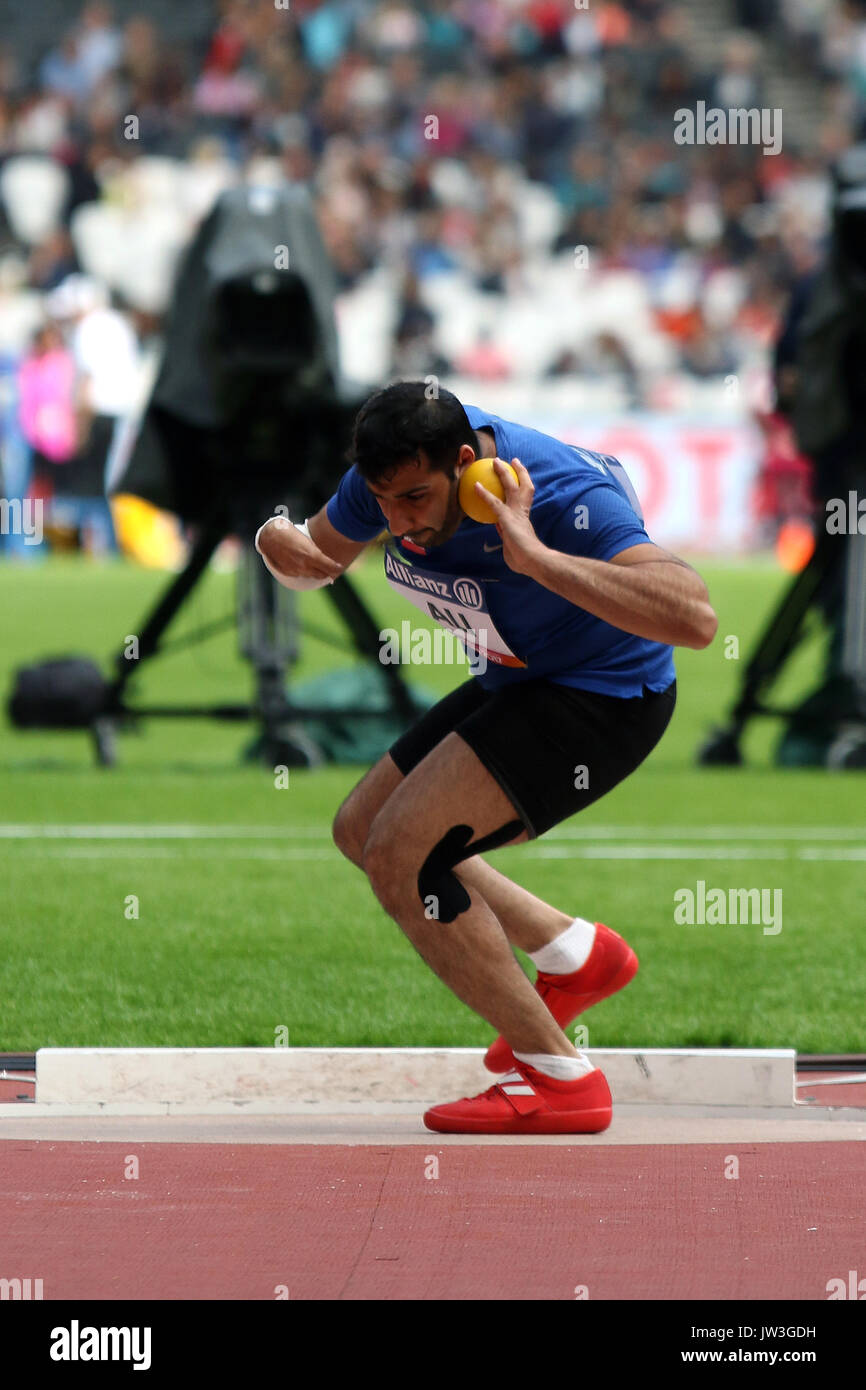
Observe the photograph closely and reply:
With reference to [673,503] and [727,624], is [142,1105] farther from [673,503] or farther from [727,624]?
[673,503]

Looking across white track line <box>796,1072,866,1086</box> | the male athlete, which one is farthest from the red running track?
white track line <box>796,1072,866,1086</box>

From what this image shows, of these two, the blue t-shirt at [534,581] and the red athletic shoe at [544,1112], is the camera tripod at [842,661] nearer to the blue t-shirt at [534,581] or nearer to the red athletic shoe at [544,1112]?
the blue t-shirt at [534,581]

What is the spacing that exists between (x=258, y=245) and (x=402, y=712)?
8.94 feet

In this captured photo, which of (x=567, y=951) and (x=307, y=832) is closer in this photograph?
(x=567, y=951)

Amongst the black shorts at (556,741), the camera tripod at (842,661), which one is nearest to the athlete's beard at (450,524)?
the black shorts at (556,741)

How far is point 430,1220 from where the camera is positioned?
15.7 feet

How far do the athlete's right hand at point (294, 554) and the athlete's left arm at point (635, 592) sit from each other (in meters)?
0.91

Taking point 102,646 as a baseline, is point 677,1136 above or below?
below

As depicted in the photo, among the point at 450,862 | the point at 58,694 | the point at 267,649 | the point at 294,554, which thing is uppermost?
the point at 294,554

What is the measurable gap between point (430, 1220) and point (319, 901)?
4.12 m

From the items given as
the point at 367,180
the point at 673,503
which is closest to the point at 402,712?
the point at 673,503

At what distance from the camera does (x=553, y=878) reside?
31.1 ft

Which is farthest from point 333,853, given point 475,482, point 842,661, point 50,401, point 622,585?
point 50,401

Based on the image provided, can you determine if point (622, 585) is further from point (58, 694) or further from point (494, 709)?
point (58, 694)
